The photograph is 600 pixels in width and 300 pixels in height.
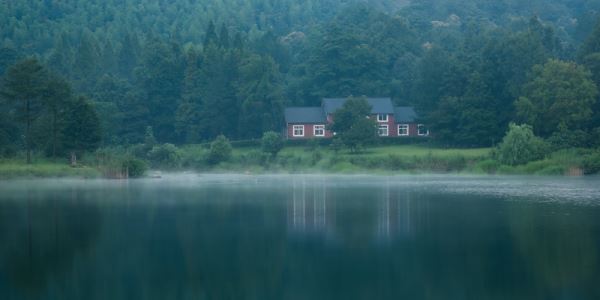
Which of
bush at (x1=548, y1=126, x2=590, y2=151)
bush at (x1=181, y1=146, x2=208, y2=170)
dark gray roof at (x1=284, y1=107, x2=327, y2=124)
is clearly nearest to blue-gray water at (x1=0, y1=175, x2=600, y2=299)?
bush at (x1=548, y1=126, x2=590, y2=151)

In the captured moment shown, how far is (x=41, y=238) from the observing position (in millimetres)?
27234

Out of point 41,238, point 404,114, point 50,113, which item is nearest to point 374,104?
point 404,114

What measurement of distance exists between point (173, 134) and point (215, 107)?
8168 mm

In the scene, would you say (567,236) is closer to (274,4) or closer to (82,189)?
(82,189)

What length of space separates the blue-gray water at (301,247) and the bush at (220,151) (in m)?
36.9

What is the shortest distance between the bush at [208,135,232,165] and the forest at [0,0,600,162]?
1178 cm

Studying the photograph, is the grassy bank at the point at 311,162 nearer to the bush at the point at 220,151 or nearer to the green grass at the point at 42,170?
the green grass at the point at 42,170

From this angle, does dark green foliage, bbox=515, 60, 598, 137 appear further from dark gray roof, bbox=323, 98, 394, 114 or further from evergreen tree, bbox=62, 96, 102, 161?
evergreen tree, bbox=62, 96, 102, 161

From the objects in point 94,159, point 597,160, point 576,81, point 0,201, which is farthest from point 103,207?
point 576,81

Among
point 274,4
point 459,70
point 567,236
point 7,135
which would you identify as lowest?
point 567,236

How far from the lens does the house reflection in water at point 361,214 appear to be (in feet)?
95.1

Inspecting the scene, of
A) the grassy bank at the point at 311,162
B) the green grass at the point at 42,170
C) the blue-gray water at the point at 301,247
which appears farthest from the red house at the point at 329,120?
the blue-gray water at the point at 301,247

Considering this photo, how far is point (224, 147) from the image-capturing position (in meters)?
80.9

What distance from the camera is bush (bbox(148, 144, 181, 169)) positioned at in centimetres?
8156
